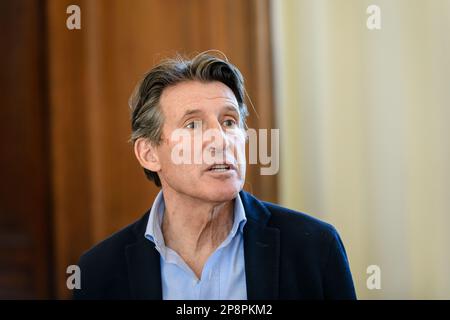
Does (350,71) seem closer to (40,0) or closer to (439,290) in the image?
(439,290)

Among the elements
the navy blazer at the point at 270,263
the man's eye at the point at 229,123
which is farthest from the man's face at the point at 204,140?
the navy blazer at the point at 270,263

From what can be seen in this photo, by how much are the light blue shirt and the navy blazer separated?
2 centimetres

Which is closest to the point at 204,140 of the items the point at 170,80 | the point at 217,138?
the point at 217,138

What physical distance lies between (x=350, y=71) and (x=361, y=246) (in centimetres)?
45

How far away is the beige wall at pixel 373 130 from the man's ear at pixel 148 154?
0.42 meters

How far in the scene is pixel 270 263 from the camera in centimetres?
94

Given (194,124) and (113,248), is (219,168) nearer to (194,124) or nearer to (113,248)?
(194,124)

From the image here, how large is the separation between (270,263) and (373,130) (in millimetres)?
525

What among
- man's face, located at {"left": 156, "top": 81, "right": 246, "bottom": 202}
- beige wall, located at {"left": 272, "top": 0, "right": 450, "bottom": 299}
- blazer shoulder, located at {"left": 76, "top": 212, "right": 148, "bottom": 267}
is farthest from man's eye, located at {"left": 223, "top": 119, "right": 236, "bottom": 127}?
beige wall, located at {"left": 272, "top": 0, "right": 450, "bottom": 299}

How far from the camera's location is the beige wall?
124 centimetres

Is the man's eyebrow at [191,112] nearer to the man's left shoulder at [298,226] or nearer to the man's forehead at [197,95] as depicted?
the man's forehead at [197,95]
